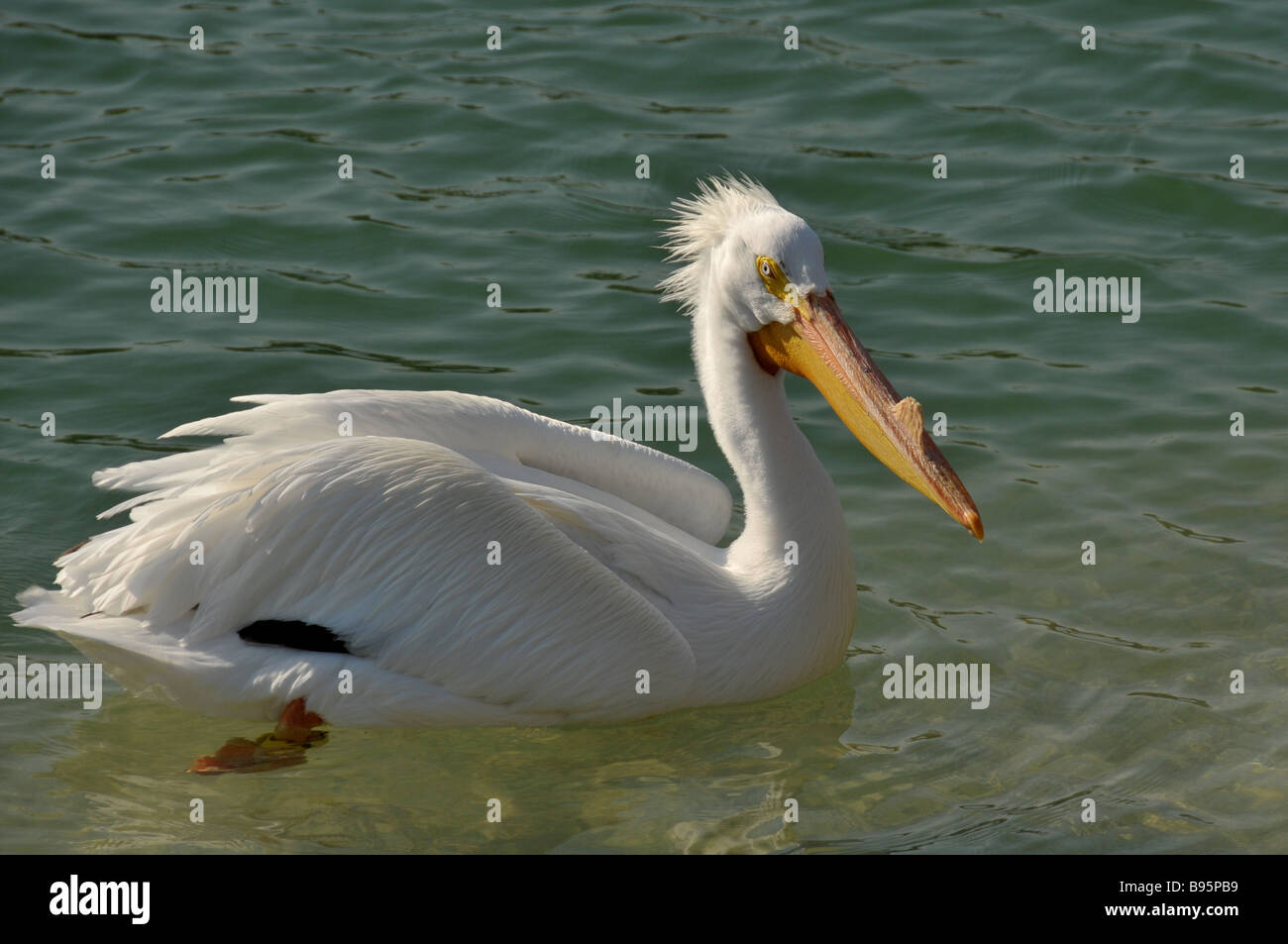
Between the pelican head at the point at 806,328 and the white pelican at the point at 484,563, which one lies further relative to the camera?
the pelican head at the point at 806,328

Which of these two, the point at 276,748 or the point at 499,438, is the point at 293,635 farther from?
the point at 499,438

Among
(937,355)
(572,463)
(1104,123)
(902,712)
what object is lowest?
(902,712)

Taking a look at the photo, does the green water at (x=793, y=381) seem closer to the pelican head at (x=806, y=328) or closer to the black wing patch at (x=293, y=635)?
the black wing patch at (x=293, y=635)

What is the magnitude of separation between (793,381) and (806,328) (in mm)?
1833

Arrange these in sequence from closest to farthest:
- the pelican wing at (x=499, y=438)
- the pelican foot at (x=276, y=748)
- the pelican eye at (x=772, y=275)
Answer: the pelican foot at (x=276, y=748) → the pelican eye at (x=772, y=275) → the pelican wing at (x=499, y=438)

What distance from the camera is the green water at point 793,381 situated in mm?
4227

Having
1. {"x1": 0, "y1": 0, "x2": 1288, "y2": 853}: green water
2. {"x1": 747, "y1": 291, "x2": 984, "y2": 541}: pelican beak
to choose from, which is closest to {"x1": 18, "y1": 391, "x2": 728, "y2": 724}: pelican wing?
{"x1": 0, "y1": 0, "x2": 1288, "y2": 853}: green water

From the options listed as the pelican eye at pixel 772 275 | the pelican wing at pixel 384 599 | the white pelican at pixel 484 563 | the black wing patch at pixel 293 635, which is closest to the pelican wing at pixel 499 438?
the white pelican at pixel 484 563

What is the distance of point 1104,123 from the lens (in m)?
7.73

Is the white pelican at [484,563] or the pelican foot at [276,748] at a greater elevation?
the white pelican at [484,563]

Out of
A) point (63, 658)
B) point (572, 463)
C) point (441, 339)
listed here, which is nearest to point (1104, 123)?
point (441, 339)

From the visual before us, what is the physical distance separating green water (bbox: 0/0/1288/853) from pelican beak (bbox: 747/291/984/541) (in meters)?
0.69
